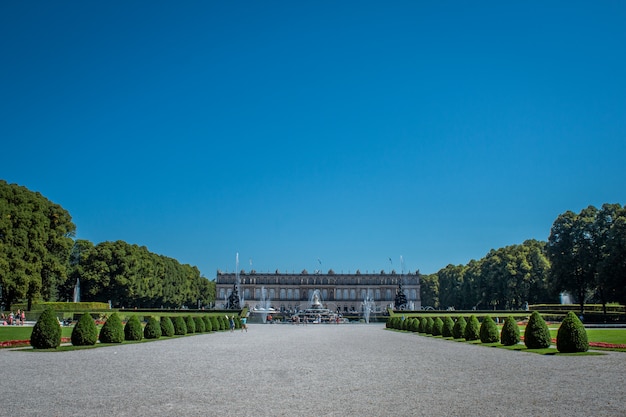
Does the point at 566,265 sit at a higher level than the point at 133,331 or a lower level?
higher

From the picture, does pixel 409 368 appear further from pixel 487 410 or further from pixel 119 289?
pixel 119 289

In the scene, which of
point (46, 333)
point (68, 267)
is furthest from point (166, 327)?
point (68, 267)

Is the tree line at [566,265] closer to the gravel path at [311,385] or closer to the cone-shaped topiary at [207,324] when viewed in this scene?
the cone-shaped topiary at [207,324]

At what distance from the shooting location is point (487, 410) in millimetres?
9055

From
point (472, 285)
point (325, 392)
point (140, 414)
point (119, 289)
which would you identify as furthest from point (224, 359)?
point (472, 285)

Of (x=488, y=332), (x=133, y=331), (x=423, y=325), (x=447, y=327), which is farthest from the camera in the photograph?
(x=423, y=325)

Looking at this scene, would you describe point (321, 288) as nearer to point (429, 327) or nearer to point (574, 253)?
point (574, 253)

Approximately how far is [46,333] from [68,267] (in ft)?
183

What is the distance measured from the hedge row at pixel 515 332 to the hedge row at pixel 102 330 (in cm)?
1486

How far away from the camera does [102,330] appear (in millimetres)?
24750

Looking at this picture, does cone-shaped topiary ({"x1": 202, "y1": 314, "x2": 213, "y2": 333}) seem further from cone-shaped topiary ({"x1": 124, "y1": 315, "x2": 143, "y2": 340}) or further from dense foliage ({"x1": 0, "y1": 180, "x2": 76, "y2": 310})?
dense foliage ({"x1": 0, "y1": 180, "x2": 76, "y2": 310})

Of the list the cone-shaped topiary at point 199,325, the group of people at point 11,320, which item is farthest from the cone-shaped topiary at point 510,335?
the group of people at point 11,320

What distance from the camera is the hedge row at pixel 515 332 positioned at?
18703 millimetres

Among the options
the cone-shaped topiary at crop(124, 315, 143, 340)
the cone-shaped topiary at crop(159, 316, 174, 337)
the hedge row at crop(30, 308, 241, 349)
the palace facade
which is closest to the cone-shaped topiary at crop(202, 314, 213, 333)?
the hedge row at crop(30, 308, 241, 349)
